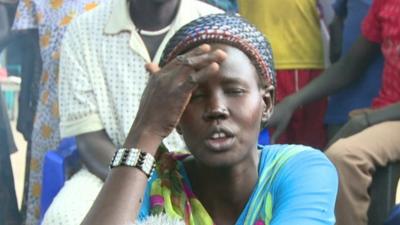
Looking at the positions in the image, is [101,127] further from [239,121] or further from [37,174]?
[239,121]

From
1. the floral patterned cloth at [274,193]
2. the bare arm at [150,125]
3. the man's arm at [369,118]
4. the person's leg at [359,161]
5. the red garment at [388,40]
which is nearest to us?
the bare arm at [150,125]

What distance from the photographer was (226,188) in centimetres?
229

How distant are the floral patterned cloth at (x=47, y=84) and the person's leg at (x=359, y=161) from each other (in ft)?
5.28

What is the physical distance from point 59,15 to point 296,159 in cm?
247

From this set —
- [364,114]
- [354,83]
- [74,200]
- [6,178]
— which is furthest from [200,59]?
[6,178]

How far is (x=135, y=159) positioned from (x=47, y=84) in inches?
98.8

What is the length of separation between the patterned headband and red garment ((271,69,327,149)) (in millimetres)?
1964

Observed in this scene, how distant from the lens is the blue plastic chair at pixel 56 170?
3865mm

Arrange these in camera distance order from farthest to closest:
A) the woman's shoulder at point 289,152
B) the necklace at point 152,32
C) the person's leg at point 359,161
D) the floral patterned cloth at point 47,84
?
1. the floral patterned cloth at point 47,84
2. the necklace at point 152,32
3. the person's leg at point 359,161
4. the woman's shoulder at point 289,152

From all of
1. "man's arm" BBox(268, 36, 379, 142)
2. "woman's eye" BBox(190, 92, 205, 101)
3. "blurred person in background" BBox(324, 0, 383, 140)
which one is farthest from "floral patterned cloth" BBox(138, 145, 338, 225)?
"blurred person in background" BBox(324, 0, 383, 140)

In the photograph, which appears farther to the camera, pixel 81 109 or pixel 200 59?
pixel 81 109

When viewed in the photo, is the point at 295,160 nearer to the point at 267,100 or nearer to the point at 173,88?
the point at 267,100

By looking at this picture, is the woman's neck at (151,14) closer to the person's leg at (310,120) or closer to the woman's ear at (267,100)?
the person's leg at (310,120)

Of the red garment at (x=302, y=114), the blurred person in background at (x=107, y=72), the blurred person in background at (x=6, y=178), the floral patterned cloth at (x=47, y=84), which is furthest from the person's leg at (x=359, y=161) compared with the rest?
the blurred person in background at (x=6, y=178)
